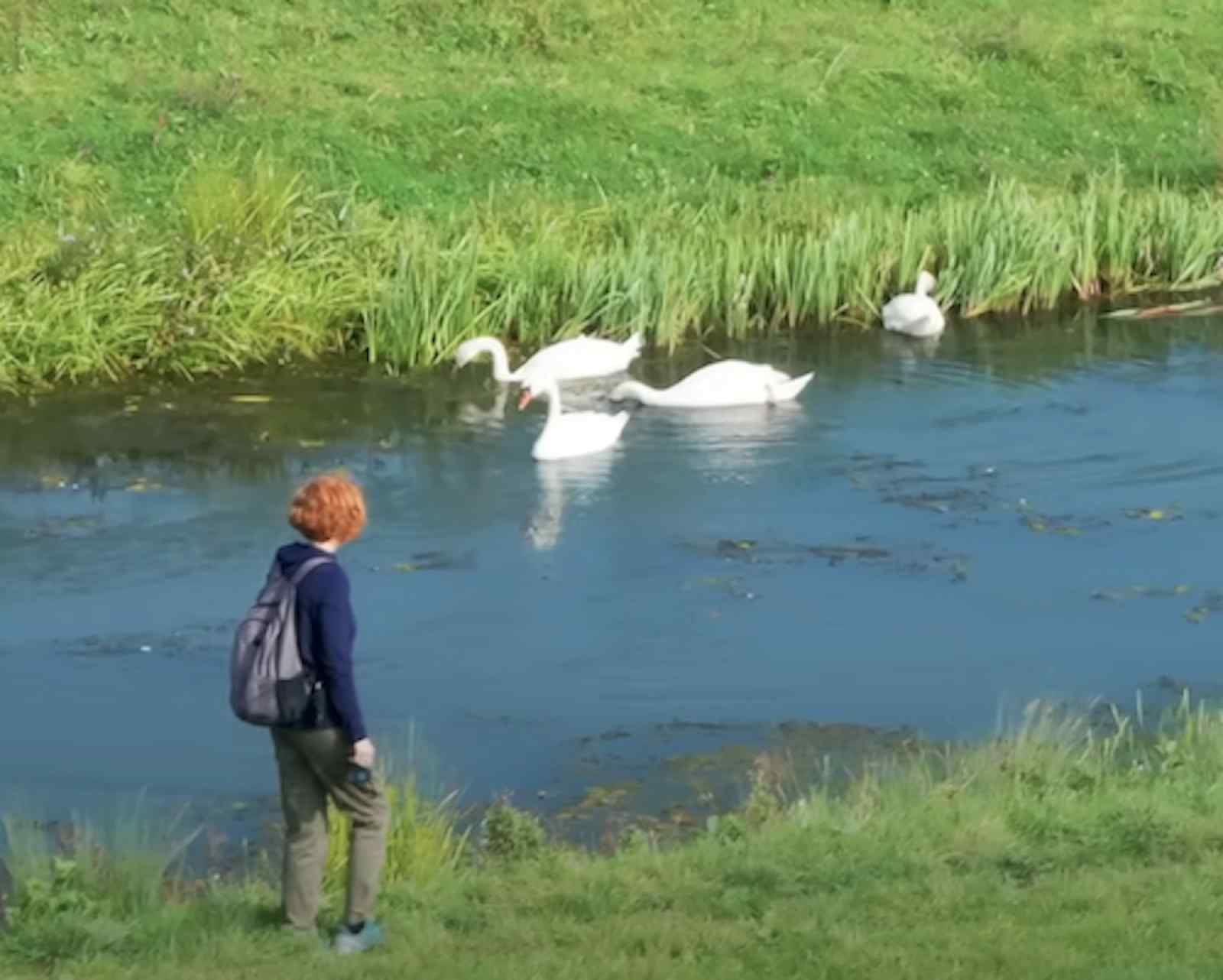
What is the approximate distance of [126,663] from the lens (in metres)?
11.5

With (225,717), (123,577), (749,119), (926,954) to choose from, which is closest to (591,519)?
(123,577)

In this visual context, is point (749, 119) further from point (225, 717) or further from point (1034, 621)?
point (225, 717)

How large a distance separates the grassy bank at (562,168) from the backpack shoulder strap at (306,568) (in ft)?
34.5

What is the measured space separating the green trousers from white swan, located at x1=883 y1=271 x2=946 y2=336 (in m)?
12.1

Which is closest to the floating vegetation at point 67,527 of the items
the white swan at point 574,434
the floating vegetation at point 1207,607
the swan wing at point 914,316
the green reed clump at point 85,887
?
the white swan at point 574,434

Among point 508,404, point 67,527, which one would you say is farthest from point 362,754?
point 508,404

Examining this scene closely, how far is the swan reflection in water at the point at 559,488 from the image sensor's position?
536 inches

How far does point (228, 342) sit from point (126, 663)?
640cm

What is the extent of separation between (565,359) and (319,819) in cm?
1013

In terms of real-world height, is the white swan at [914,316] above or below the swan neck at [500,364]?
above

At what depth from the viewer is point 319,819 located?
7.25 meters

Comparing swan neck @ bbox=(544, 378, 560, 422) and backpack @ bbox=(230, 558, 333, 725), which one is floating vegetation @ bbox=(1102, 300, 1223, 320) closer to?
swan neck @ bbox=(544, 378, 560, 422)

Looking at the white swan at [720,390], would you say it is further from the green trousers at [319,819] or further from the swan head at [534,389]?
the green trousers at [319,819]

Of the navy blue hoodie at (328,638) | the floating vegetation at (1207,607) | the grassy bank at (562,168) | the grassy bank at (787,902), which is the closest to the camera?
the grassy bank at (787,902)
